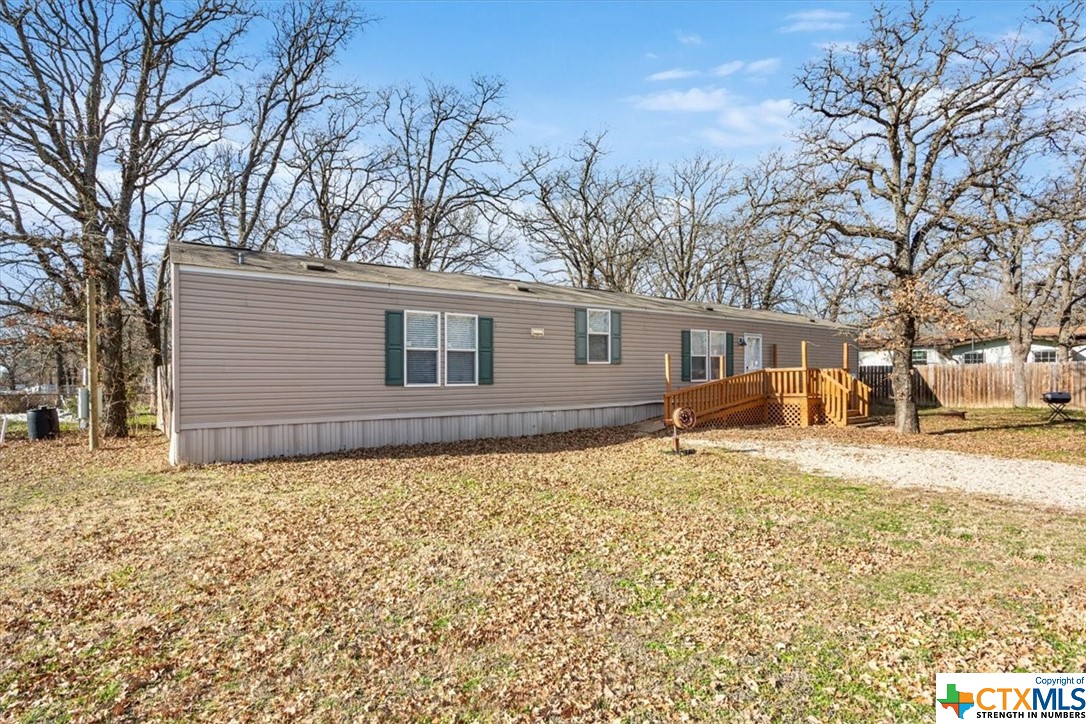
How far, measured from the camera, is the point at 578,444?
11.3 m

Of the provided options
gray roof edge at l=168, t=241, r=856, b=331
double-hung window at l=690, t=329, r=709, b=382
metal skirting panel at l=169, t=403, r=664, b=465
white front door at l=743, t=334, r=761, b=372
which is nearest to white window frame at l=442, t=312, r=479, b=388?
gray roof edge at l=168, t=241, r=856, b=331

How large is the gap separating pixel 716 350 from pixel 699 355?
0.75 meters

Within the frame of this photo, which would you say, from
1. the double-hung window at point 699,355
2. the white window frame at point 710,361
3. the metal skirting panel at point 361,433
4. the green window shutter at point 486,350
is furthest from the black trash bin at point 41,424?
the white window frame at point 710,361

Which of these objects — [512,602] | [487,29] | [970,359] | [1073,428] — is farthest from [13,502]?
[970,359]

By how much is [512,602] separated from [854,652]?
202 cm

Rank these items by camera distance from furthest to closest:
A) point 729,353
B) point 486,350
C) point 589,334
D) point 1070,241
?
point 729,353 → point 1070,241 → point 589,334 → point 486,350

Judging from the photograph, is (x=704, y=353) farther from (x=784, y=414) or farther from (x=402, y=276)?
(x=402, y=276)

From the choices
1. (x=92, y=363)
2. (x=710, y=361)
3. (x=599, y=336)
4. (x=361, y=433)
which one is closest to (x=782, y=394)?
(x=710, y=361)

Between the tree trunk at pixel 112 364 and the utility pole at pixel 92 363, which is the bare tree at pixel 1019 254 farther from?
the tree trunk at pixel 112 364

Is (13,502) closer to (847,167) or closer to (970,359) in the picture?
(847,167)

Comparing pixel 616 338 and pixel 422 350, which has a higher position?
pixel 616 338

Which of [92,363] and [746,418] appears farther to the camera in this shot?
[746,418]

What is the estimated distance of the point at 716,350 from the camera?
53.7 feet

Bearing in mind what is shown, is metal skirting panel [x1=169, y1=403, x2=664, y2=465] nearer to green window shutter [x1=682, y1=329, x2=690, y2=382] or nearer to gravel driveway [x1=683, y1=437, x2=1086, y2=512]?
green window shutter [x1=682, y1=329, x2=690, y2=382]
